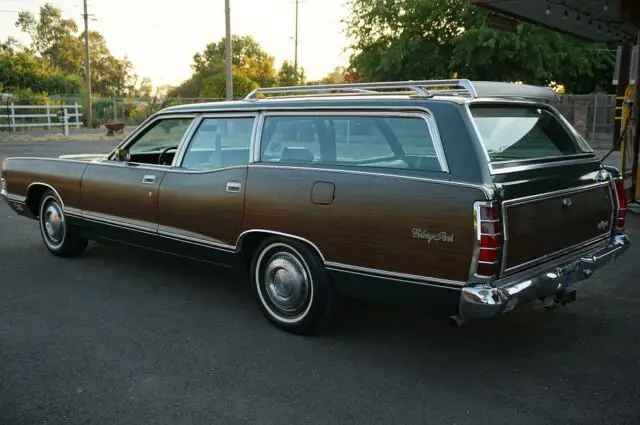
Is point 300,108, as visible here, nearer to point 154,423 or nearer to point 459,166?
point 459,166

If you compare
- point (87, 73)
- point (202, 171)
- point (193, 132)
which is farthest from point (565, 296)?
point (87, 73)

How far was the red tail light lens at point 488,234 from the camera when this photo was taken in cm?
346

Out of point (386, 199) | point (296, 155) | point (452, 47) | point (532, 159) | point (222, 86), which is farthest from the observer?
point (222, 86)

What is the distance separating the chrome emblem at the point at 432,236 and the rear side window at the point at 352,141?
392mm

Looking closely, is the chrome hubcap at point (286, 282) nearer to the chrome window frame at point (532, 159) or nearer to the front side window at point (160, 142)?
the chrome window frame at point (532, 159)

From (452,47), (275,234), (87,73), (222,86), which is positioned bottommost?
(275,234)

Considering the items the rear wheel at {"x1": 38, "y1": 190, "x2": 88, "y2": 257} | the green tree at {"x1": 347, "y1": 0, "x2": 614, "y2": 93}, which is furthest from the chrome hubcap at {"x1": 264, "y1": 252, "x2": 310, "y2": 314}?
the green tree at {"x1": 347, "y1": 0, "x2": 614, "y2": 93}

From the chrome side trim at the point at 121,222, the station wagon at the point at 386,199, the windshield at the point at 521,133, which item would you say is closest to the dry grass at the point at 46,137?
the chrome side trim at the point at 121,222

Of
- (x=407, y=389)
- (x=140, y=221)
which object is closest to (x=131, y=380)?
(x=407, y=389)

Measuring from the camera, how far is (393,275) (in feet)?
12.5

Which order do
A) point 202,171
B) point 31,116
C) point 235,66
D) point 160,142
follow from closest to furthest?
point 202,171, point 160,142, point 31,116, point 235,66

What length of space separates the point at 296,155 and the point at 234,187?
0.54m

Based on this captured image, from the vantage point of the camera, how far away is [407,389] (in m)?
3.63

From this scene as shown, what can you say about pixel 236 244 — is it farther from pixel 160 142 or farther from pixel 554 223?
pixel 554 223
